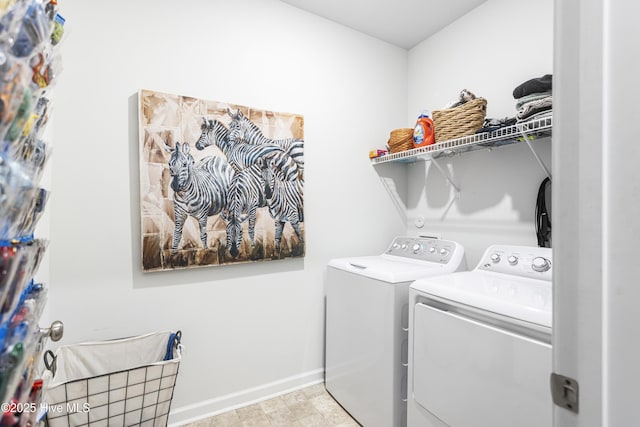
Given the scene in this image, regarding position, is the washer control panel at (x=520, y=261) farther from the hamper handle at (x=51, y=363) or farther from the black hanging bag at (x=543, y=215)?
the hamper handle at (x=51, y=363)

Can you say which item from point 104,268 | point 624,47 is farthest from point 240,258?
point 624,47

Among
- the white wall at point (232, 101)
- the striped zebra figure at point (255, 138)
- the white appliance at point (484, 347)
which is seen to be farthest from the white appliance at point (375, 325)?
the striped zebra figure at point (255, 138)

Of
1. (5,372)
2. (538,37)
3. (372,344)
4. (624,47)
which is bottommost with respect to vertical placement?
(372,344)

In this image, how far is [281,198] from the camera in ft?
6.48

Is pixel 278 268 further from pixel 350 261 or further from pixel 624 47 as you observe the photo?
pixel 624 47

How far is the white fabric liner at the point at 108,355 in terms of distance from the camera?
1.43 metres

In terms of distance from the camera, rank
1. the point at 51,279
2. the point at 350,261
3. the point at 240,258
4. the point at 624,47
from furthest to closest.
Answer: the point at 350,261
the point at 240,258
the point at 51,279
the point at 624,47

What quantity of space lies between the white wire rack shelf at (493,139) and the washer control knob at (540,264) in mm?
588

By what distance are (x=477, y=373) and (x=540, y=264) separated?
65 cm

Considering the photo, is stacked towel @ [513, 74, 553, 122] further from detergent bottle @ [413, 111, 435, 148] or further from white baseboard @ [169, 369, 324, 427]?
white baseboard @ [169, 369, 324, 427]

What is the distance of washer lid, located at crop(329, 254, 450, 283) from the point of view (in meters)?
1.60

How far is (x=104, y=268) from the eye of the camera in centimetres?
155

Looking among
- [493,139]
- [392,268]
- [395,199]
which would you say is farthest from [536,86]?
[395,199]

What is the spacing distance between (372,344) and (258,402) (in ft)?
2.90
